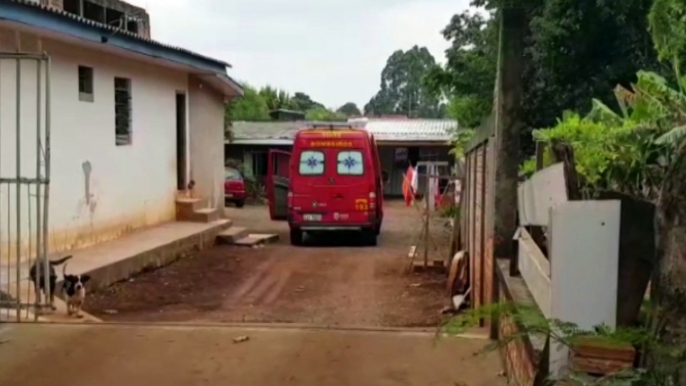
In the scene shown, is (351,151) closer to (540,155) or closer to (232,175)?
(540,155)

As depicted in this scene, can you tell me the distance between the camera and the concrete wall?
19.4 meters

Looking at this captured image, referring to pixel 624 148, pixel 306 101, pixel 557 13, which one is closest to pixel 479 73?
pixel 557 13

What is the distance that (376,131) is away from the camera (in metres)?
36.7

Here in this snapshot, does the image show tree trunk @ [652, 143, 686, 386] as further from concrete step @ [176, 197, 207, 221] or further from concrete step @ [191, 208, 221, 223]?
concrete step @ [176, 197, 207, 221]

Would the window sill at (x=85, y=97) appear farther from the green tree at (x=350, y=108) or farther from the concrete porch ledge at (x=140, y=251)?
the green tree at (x=350, y=108)

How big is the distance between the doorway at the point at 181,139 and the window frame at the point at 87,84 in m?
5.22

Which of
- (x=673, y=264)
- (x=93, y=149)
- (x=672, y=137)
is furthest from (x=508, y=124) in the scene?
(x=93, y=149)

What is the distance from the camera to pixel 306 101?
70562 mm

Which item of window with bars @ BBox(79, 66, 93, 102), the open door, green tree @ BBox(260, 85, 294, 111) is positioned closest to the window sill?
window with bars @ BBox(79, 66, 93, 102)

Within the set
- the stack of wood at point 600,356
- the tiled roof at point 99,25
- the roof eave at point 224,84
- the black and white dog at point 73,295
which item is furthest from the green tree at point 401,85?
the stack of wood at point 600,356

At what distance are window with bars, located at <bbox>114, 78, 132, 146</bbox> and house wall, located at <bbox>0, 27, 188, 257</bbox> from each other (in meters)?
→ 0.17

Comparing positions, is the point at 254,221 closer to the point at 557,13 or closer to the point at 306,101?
the point at 557,13

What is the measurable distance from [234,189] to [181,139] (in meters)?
11.3

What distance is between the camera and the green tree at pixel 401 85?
76.9 m
